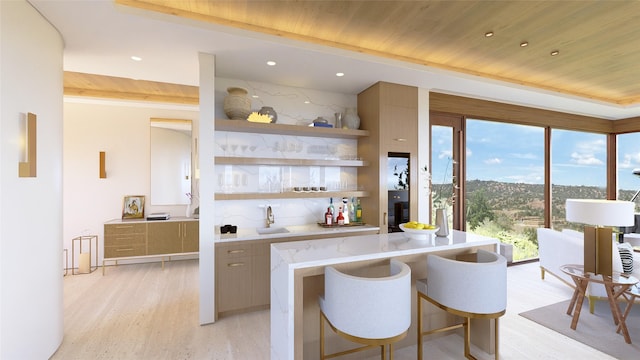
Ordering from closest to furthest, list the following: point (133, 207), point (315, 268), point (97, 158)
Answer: point (315, 268)
point (97, 158)
point (133, 207)

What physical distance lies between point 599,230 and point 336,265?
2787 millimetres

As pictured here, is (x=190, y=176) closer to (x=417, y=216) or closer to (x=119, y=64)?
(x=119, y=64)

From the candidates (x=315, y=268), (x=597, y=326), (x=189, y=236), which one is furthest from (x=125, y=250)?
(x=597, y=326)

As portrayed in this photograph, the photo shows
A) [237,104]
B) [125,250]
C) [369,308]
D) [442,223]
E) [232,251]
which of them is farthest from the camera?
[125,250]

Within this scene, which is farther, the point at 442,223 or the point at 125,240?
the point at 125,240

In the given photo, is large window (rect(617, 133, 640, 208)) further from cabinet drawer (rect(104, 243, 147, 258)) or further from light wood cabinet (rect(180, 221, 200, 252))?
cabinet drawer (rect(104, 243, 147, 258))

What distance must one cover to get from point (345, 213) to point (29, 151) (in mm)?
3023

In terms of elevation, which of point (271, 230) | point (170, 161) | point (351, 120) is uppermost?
point (351, 120)

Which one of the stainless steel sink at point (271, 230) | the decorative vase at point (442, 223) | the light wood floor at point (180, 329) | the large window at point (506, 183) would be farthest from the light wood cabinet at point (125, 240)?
the large window at point (506, 183)

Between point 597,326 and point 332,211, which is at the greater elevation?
point 332,211

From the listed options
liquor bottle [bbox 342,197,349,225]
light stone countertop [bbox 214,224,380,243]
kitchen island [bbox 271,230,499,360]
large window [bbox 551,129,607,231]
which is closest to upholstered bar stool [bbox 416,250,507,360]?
kitchen island [bbox 271,230,499,360]

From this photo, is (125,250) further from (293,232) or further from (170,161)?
(293,232)

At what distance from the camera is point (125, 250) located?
13.6 ft

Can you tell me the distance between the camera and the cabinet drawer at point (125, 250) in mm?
4074
